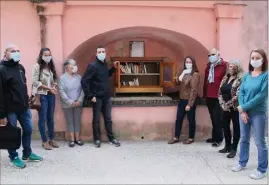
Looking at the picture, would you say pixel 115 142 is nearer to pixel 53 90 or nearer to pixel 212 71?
pixel 53 90

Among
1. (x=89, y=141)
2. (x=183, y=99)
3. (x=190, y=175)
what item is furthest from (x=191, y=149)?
(x=89, y=141)

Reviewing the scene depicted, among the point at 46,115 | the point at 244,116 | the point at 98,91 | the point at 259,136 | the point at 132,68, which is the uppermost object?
the point at 132,68

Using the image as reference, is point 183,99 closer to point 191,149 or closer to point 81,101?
point 191,149

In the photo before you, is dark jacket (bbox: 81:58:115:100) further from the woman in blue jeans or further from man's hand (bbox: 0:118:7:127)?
the woman in blue jeans

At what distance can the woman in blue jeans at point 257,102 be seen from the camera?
4379 mm

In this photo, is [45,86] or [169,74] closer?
[45,86]

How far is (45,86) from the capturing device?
559 centimetres

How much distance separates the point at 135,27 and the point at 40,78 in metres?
1.93

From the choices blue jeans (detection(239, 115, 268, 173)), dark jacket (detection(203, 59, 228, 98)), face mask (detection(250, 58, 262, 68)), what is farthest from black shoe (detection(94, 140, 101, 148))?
face mask (detection(250, 58, 262, 68))

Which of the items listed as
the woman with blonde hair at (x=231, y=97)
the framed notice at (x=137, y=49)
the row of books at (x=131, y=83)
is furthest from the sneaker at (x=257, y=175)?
the framed notice at (x=137, y=49)

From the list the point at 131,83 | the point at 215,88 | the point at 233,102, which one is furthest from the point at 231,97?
the point at 131,83

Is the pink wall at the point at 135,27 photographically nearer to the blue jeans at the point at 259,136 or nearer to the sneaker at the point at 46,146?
the sneaker at the point at 46,146

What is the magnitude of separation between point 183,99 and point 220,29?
1414mm

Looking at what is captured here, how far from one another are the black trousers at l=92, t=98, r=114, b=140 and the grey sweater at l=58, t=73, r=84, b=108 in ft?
0.99
